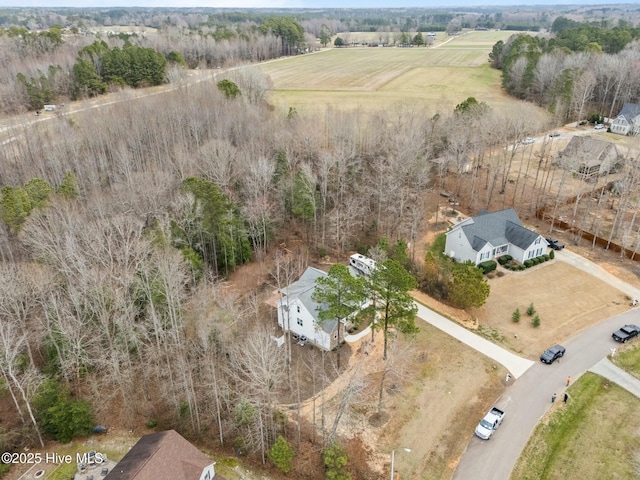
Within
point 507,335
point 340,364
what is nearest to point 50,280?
point 340,364

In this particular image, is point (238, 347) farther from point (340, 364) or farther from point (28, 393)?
point (28, 393)

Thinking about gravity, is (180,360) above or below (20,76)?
below

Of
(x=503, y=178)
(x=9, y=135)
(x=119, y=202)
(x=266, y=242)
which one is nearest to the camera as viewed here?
(x=119, y=202)

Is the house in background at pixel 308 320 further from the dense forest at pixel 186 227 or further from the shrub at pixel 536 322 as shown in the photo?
the shrub at pixel 536 322

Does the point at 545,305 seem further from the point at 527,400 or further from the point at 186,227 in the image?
the point at 186,227

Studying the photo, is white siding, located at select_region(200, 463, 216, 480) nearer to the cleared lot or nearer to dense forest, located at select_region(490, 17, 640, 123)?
the cleared lot

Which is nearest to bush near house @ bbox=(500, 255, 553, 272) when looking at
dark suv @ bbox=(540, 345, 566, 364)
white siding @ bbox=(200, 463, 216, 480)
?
dark suv @ bbox=(540, 345, 566, 364)

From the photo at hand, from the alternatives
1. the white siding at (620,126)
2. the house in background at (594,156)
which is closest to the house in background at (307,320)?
the house in background at (594,156)
